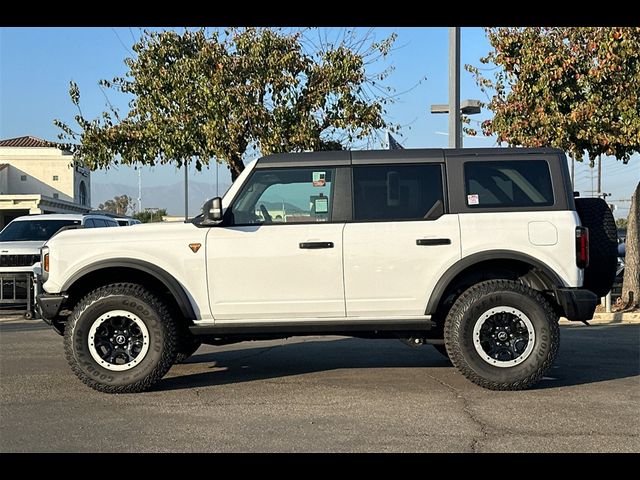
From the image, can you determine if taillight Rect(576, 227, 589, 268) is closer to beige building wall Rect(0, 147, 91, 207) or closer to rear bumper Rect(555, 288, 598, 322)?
rear bumper Rect(555, 288, 598, 322)

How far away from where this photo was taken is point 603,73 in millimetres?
11406

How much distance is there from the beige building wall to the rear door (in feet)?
155

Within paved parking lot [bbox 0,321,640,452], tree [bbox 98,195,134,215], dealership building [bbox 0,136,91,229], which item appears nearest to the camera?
paved parking lot [bbox 0,321,640,452]

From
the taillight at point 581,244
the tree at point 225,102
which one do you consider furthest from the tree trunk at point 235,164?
the taillight at point 581,244

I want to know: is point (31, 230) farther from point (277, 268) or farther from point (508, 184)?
point (508, 184)

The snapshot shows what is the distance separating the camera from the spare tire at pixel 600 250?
21.7 feet

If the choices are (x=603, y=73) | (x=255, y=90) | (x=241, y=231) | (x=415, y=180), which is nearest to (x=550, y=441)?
(x=415, y=180)

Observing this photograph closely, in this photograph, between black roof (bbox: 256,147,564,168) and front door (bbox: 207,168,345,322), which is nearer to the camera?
front door (bbox: 207,168,345,322)

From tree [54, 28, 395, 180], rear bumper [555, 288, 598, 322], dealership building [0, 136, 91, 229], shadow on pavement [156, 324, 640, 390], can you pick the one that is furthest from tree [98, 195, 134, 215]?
rear bumper [555, 288, 598, 322]

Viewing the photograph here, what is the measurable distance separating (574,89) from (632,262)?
3.38 m

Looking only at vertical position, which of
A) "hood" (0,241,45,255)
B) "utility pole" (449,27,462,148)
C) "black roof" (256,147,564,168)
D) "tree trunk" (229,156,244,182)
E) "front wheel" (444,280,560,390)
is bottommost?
"front wheel" (444,280,560,390)

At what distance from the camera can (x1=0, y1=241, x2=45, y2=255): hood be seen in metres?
12.6

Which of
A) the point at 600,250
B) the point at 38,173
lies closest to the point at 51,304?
the point at 600,250
